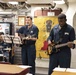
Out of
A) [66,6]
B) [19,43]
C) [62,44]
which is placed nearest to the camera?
[62,44]

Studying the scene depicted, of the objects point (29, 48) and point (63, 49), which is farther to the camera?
point (29, 48)

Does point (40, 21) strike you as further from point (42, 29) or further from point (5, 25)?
point (5, 25)

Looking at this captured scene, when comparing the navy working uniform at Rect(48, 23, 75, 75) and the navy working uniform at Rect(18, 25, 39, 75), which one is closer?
the navy working uniform at Rect(48, 23, 75, 75)

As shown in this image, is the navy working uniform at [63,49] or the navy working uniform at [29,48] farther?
the navy working uniform at [29,48]

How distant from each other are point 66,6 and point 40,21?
38.1 inches

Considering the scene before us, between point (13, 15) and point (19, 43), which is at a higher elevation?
point (13, 15)

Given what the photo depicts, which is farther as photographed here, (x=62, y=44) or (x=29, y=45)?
(x=29, y=45)

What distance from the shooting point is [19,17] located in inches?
322

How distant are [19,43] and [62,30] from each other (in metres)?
1.40

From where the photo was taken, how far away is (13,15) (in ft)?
27.5

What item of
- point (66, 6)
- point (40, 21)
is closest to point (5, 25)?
point (40, 21)

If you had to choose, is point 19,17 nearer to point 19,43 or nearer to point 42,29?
point 42,29

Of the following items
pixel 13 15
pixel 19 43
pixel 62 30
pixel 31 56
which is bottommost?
pixel 31 56

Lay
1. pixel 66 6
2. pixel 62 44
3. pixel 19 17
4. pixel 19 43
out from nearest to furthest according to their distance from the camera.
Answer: pixel 62 44
pixel 19 43
pixel 66 6
pixel 19 17
